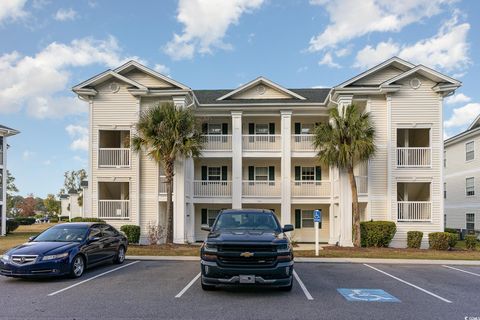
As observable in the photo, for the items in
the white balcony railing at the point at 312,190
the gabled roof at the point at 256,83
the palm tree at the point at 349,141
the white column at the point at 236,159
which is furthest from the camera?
the gabled roof at the point at 256,83

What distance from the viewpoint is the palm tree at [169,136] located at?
18.7 m

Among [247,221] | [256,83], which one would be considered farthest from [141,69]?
[247,221]

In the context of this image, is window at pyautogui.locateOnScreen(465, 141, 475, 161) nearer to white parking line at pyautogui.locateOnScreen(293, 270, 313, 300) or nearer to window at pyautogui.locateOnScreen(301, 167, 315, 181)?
window at pyautogui.locateOnScreen(301, 167, 315, 181)

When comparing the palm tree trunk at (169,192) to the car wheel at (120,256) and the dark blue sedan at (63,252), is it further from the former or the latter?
the dark blue sedan at (63,252)

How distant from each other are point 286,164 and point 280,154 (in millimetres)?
709

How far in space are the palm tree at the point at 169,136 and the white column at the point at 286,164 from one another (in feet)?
19.3

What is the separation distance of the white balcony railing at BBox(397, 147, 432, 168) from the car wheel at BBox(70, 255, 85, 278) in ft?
54.5

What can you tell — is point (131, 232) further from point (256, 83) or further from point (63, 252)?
point (256, 83)

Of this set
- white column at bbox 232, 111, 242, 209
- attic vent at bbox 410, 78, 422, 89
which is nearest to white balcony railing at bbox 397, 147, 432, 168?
attic vent at bbox 410, 78, 422, 89

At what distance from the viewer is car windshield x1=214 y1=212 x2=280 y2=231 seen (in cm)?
968

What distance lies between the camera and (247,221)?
9.93m

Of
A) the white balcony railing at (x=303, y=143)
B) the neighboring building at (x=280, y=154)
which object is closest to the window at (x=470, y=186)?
the neighboring building at (x=280, y=154)

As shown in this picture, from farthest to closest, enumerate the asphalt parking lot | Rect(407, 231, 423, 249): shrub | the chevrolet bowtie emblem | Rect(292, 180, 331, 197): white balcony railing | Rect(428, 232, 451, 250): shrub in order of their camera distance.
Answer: Rect(292, 180, 331, 197): white balcony railing
Rect(407, 231, 423, 249): shrub
Rect(428, 232, 451, 250): shrub
the chevrolet bowtie emblem
the asphalt parking lot

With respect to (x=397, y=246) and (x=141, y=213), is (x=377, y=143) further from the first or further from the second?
(x=141, y=213)
